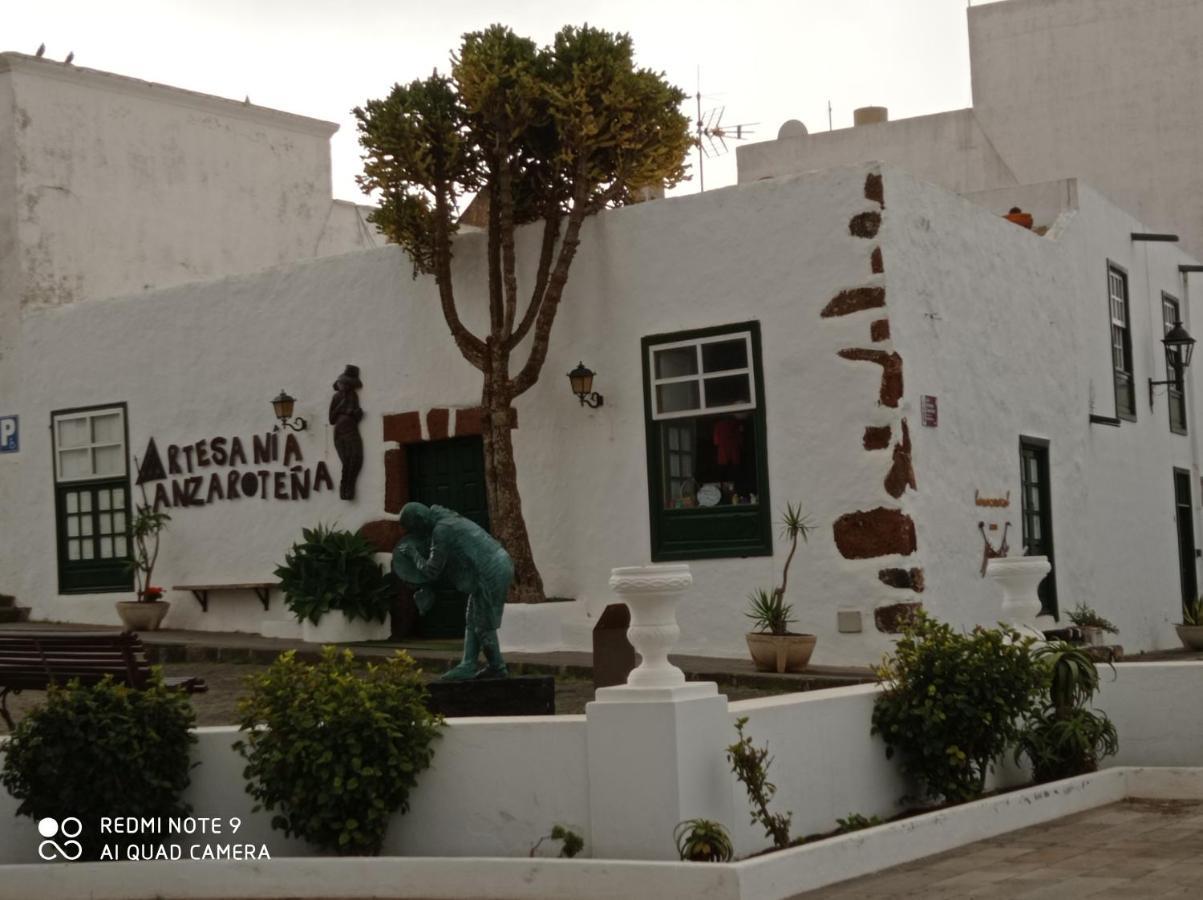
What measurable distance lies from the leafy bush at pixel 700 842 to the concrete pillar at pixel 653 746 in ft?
0.12

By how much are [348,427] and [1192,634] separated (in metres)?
8.27

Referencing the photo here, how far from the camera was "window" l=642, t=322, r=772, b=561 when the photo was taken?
1270cm

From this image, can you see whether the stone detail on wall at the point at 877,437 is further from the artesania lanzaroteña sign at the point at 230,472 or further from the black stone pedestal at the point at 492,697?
the artesania lanzaroteña sign at the point at 230,472

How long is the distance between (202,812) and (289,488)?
7.42m

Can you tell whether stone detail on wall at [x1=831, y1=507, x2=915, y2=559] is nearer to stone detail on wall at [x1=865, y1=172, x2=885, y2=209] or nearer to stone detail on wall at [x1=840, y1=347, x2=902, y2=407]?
stone detail on wall at [x1=840, y1=347, x2=902, y2=407]

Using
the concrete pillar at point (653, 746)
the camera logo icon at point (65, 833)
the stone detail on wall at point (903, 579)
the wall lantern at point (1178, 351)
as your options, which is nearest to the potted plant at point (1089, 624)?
the stone detail on wall at point (903, 579)

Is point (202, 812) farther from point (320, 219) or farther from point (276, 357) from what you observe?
point (320, 219)

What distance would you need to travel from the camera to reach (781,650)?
1161 centimetres

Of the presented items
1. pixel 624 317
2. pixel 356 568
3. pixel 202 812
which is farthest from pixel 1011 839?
pixel 356 568

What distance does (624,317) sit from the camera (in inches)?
522

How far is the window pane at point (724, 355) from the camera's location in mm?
12797

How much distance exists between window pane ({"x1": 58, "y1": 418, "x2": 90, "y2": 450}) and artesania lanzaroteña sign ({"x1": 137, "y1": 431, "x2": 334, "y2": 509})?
866 millimetres

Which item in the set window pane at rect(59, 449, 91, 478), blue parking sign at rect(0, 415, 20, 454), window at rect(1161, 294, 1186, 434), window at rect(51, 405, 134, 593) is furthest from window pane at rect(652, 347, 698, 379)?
blue parking sign at rect(0, 415, 20, 454)

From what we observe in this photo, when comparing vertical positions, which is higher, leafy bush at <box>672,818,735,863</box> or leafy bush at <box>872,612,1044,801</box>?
leafy bush at <box>872,612,1044,801</box>
